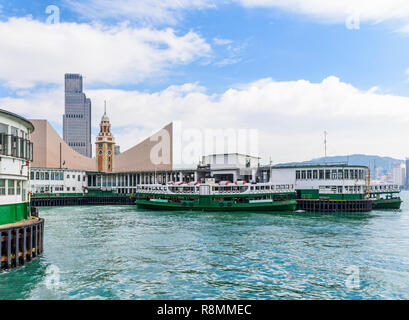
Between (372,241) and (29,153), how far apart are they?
95.1ft

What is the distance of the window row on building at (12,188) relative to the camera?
2000 centimetres

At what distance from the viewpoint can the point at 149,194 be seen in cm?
6938

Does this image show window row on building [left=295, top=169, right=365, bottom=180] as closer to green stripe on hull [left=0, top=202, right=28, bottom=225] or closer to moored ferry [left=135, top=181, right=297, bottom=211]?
moored ferry [left=135, top=181, right=297, bottom=211]

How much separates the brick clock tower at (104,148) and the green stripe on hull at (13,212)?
322ft

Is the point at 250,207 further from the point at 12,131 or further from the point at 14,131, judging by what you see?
the point at 12,131

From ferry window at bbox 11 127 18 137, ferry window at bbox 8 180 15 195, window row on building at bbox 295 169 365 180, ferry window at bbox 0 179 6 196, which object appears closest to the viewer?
ferry window at bbox 0 179 6 196

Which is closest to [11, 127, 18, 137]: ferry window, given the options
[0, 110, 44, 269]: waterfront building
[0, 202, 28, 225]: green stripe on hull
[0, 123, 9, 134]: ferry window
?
[0, 110, 44, 269]: waterfront building

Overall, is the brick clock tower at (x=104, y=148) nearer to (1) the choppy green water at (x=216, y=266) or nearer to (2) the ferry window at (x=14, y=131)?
(1) the choppy green water at (x=216, y=266)

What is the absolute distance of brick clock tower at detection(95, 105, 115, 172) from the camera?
392 feet

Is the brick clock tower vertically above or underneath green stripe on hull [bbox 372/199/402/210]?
above

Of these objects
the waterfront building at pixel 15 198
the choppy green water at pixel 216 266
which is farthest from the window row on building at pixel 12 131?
the choppy green water at pixel 216 266

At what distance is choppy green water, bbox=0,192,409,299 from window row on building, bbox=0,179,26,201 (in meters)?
4.61
